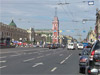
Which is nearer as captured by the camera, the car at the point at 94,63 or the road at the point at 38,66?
the car at the point at 94,63

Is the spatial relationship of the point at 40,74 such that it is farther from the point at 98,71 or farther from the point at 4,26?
the point at 4,26

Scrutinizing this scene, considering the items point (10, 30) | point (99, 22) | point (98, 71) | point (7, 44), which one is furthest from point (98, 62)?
point (10, 30)

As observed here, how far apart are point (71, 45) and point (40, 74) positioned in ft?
212

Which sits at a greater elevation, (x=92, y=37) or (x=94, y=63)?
(x=92, y=37)

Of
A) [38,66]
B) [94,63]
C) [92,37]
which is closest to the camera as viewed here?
[94,63]

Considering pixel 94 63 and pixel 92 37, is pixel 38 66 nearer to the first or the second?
pixel 94 63

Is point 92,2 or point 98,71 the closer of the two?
point 98,71

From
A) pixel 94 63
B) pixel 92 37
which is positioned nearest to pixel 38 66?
pixel 94 63

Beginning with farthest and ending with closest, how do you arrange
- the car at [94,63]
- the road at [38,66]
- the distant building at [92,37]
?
the distant building at [92,37]
the road at [38,66]
the car at [94,63]

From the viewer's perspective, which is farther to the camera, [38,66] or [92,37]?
[92,37]

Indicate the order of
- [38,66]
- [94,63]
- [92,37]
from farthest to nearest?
[92,37] < [38,66] < [94,63]

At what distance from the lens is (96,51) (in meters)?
8.68

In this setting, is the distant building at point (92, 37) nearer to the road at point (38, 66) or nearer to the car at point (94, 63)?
the road at point (38, 66)

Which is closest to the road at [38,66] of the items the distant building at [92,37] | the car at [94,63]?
the car at [94,63]
